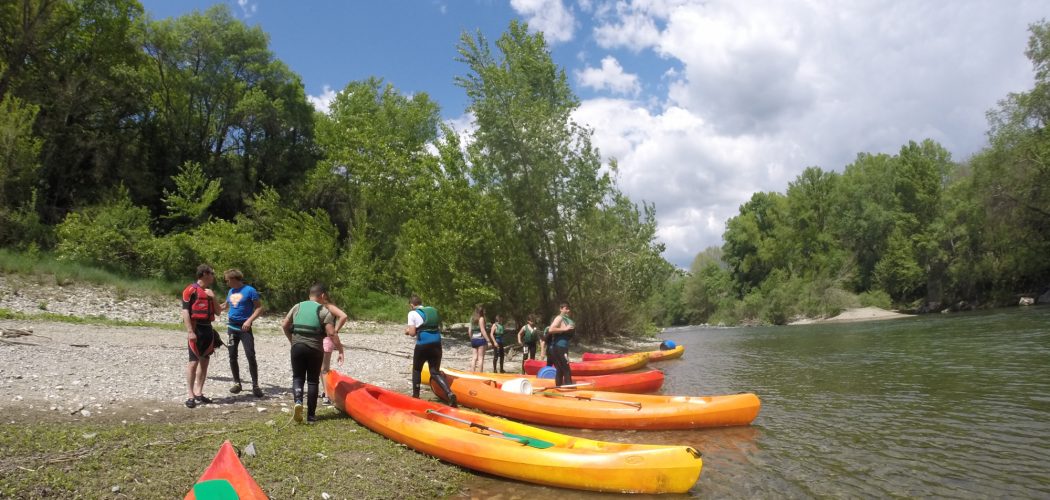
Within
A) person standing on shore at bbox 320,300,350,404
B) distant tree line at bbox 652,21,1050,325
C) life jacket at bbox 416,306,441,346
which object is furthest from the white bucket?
distant tree line at bbox 652,21,1050,325

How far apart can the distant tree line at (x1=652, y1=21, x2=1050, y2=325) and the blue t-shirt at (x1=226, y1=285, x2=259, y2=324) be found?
26.6 m

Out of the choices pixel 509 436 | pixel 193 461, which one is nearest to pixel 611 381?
pixel 509 436

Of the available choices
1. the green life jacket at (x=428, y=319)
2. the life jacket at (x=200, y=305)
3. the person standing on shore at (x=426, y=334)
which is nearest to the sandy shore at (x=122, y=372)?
the life jacket at (x=200, y=305)

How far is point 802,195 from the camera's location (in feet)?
209

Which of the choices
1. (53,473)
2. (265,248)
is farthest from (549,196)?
(53,473)

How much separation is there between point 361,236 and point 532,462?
91.9 feet

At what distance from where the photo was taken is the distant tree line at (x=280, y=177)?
22.1 meters

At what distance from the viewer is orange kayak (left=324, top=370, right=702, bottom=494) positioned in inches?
221

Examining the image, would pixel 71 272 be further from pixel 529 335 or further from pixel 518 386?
pixel 518 386

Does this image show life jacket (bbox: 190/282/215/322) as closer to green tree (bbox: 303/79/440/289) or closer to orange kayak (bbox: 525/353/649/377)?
orange kayak (bbox: 525/353/649/377)

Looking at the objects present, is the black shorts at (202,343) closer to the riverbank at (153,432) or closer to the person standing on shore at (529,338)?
the riverbank at (153,432)

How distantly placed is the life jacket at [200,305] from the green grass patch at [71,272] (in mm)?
16848

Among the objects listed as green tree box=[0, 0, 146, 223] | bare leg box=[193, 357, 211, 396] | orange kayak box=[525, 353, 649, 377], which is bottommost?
orange kayak box=[525, 353, 649, 377]

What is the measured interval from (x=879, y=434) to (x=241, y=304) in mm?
10149
